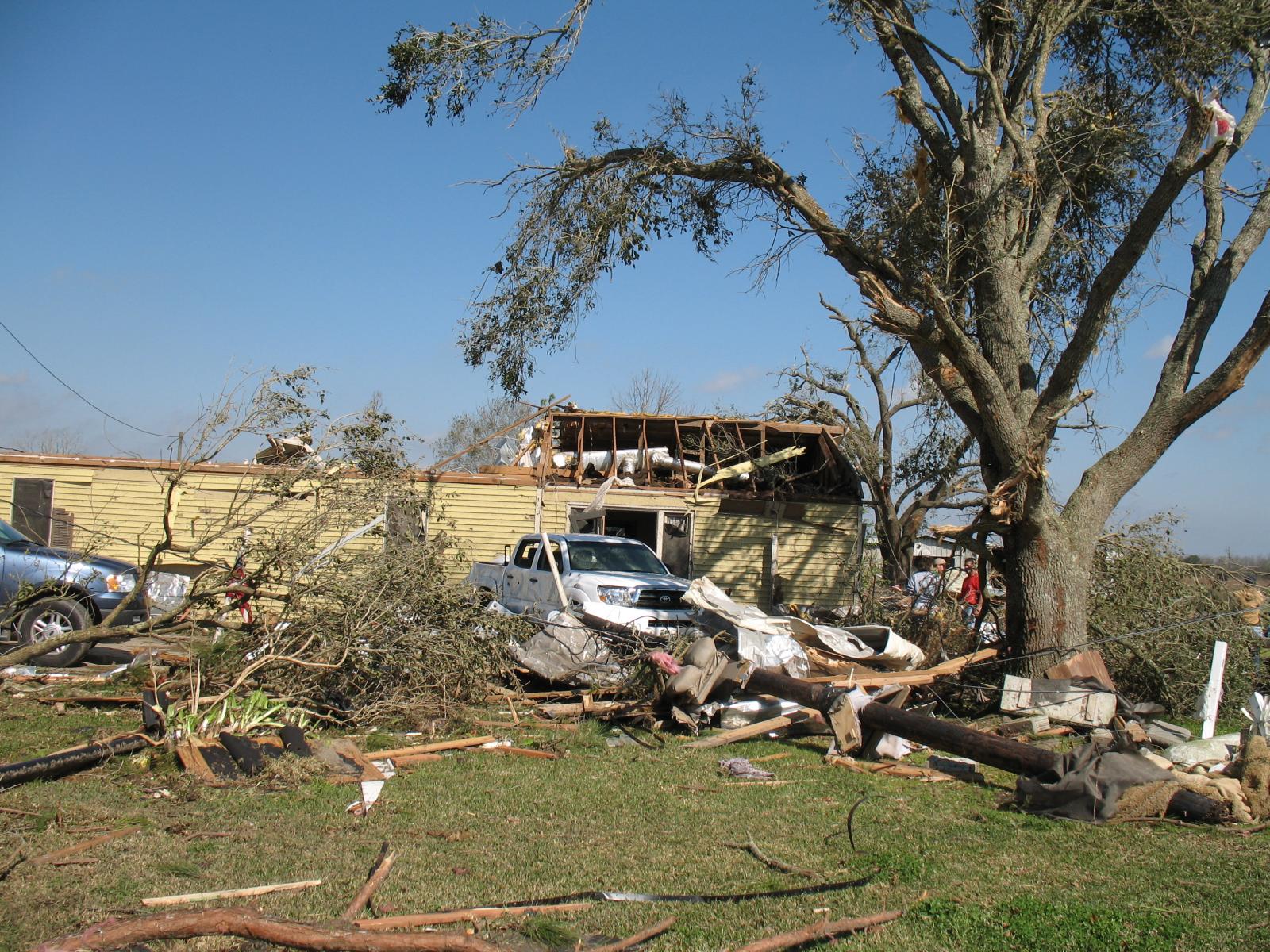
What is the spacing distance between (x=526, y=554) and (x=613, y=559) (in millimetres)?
1478

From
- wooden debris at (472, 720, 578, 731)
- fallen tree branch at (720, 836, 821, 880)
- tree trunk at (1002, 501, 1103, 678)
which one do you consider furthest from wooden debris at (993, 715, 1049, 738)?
fallen tree branch at (720, 836, 821, 880)

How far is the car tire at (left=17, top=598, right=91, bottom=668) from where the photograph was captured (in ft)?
34.7

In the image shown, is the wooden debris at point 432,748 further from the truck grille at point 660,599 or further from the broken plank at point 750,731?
the truck grille at point 660,599

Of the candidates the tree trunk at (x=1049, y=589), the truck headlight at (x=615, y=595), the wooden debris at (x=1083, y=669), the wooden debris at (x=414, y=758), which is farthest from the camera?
the truck headlight at (x=615, y=595)

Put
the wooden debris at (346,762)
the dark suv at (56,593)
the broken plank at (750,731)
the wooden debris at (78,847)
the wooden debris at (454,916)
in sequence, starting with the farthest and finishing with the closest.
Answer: the dark suv at (56,593)
the broken plank at (750,731)
the wooden debris at (346,762)
the wooden debris at (78,847)
the wooden debris at (454,916)

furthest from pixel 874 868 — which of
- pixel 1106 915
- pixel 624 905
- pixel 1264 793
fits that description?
pixel 1264 793

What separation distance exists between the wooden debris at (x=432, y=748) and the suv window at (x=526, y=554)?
17.9 feet

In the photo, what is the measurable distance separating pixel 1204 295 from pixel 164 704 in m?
9.72

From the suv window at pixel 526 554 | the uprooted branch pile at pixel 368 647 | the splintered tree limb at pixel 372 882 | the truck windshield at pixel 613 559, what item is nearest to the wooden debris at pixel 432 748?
the uprooted branch pile at pixel 368 647

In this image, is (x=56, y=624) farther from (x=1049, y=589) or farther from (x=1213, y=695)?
(x=1213, y=695)

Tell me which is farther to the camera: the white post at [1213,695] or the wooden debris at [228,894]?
the white post at [1213,695]

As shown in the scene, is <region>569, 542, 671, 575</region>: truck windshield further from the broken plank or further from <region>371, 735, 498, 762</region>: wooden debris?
<region>371, 735, 498, 762</region>: wooden debris

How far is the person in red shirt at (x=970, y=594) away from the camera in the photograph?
1134 cm

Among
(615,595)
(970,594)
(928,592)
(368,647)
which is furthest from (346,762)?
(970,594)
